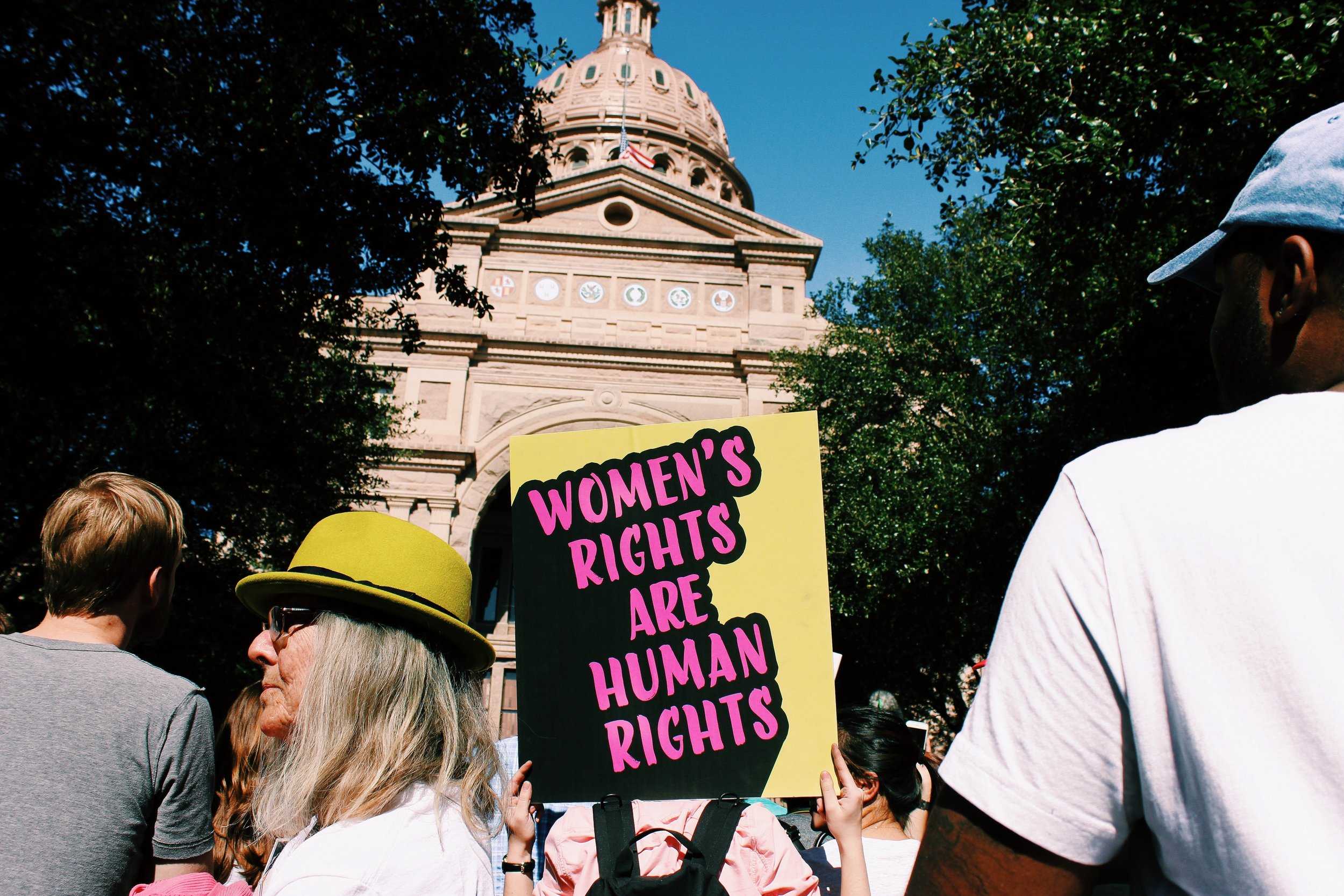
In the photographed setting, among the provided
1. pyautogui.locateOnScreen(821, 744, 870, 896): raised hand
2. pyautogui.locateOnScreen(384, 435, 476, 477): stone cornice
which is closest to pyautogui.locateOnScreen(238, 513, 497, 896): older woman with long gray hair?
pyautogui.locateOnScreen(821, 744, 870, 896): raised hand

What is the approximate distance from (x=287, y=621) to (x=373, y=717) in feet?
1.05

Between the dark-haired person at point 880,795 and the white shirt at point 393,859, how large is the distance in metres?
1.63

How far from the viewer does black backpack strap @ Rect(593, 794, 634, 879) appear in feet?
6.99

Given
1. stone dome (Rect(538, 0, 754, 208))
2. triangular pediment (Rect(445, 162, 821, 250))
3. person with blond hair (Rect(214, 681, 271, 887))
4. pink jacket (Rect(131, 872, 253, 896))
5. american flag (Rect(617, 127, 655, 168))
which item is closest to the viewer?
pink jacket (Rect(131, 872, 253, 896))

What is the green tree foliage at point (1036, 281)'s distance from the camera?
22.3 feet

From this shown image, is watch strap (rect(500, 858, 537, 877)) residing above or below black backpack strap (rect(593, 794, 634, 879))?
below

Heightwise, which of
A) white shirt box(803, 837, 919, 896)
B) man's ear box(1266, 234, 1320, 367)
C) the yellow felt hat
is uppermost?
man's ear box(1266, 234, 1320, 367)

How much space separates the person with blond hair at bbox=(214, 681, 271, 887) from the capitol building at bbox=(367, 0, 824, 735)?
1634 centimetres

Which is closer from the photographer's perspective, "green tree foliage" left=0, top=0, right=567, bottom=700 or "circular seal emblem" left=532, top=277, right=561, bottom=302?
"green tree foliage" left=0, top=0, right=567, bottom=700

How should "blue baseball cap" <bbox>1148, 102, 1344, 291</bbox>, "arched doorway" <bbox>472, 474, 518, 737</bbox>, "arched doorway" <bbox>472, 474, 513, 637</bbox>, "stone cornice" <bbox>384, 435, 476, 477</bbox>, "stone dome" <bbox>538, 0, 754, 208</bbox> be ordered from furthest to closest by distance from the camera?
1. "stone dome" <bbox>538, 0, 754, 208</bbox>
2. "arched doorway" <bbox>472, 474, 513, 637</bbox>
3. "arched doorway" <bbox>472, 474, 518, 737</bbox>
4. "stone cornice" <bbox>384, 435, 476, 477</bbox>
5. "blue baseball cap" <bbox>1148, 102, 1344, 291</bbox>

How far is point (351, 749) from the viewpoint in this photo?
73.7 inches

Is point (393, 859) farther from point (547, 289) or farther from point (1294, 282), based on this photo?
point (547, 289)

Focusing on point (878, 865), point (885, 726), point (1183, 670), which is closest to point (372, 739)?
point (1183, 670)

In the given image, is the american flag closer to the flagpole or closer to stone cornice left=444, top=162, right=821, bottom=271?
the flagpole
